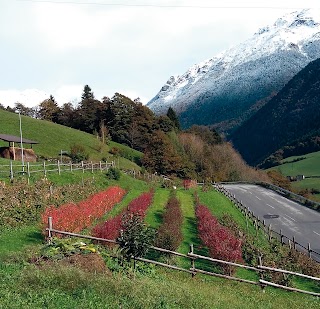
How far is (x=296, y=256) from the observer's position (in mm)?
26156

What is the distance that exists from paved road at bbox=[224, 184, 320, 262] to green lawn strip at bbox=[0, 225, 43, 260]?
60.8 feet

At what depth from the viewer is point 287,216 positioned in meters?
48.0

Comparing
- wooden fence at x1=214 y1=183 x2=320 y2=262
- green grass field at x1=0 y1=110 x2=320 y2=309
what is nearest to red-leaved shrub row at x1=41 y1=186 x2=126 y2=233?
green grass field at x1=0 y1=110 x2=320 y2=309

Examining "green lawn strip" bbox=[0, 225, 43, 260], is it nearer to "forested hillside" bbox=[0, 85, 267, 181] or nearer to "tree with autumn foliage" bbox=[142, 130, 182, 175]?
"tree with autumn foliage" bbox=[142, 130, 182, 175]

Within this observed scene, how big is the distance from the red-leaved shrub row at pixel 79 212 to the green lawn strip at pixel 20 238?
781 mm

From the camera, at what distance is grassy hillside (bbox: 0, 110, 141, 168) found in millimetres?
72300

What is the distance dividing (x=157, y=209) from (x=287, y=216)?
1652 cm

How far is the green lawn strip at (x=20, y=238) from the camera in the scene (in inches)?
789

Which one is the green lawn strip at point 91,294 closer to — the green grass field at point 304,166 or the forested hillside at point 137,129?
the forested hillside at point 137,129

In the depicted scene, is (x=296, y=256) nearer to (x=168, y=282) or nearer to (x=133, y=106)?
(x=168, y=282)

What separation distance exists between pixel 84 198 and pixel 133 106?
66966 mm

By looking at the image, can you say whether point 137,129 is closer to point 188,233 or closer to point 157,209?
point 157,209

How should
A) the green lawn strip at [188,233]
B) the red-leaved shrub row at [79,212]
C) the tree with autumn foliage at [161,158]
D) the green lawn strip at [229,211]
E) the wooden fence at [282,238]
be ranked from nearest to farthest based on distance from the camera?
the green lawn strip at [188,233], the red-leaved shrub row at [79,212], the wooden fence at [282,238], the green lawn strip at [229,211], the tree with autumn foliage at [161,158]

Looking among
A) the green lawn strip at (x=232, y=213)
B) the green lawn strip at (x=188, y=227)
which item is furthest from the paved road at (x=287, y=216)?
the green lawn strip at (x=188, y=227)
